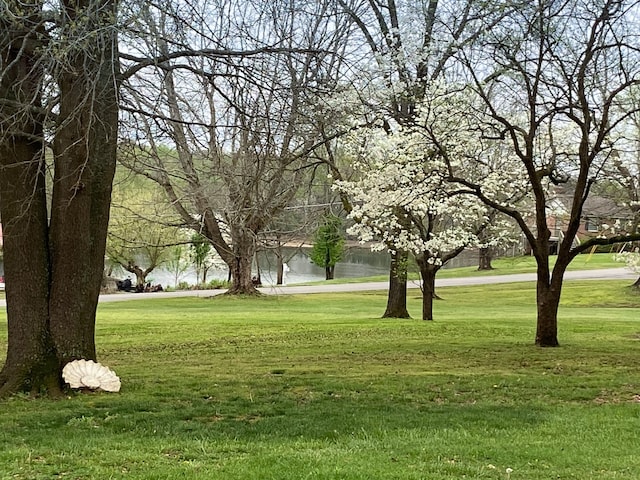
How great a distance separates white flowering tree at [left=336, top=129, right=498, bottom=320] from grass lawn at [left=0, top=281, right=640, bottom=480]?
3.59 m

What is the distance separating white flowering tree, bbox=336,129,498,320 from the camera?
48.5 ft

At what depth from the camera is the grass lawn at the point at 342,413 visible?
4559 millimetres

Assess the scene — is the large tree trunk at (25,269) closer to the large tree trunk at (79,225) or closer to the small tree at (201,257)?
the large tree trunk at (79,225)

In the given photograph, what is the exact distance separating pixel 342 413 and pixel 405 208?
10988 millimetres

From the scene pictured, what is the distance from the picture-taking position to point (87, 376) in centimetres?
719

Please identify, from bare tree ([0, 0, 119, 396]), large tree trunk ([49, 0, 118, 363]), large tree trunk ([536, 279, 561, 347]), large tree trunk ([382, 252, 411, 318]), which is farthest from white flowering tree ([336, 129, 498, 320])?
bare tree ([0, 0, 119, 396])

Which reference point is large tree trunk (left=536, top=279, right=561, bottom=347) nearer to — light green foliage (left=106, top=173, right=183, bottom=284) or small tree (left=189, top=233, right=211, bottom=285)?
light green foliage (left=106, top=173, right=183, bottom=284)

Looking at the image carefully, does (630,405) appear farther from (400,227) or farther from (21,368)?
(400,227)

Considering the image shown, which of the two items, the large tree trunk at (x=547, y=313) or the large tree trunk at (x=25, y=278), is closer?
the large tree trunk at (x=25, y=278)

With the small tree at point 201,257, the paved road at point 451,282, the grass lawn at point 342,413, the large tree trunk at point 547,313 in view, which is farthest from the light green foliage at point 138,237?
the large tree trunk at point 547,313

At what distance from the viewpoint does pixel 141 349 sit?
12422 mm

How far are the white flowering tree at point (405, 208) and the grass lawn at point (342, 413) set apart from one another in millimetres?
3591

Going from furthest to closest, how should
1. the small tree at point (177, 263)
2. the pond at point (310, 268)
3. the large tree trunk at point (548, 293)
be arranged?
1. the pond at point (310, 268)
2. the small tree at point (177, 263)
3. the large tree trunk at point (548, 293)

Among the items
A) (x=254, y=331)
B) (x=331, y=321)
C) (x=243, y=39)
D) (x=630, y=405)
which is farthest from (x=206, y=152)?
(x=331, y=321)
